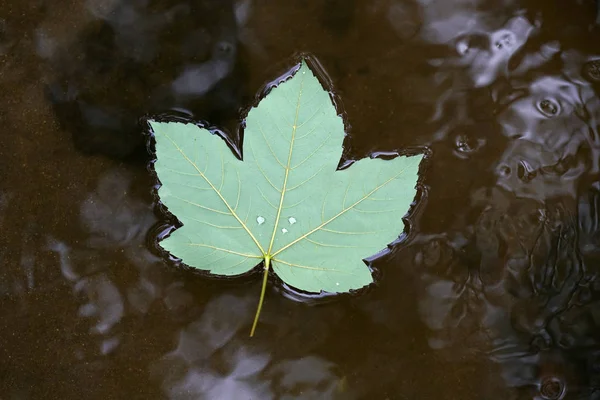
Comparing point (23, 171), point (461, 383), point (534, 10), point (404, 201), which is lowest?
point (461, 383)

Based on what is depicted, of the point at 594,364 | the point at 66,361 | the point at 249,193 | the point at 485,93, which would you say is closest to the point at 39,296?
the point at 66,361

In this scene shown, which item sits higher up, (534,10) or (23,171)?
(23,171)

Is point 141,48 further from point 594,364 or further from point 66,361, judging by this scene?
point 594,364

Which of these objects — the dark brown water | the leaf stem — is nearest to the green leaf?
the leaf stem

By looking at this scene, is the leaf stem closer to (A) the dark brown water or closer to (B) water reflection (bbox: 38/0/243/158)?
(A) the dark brown water

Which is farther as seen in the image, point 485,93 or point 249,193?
point 485,93

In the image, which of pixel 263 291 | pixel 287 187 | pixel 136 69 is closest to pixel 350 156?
pixel 287 187

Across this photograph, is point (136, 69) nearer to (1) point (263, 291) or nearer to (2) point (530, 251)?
(1) point (263, 291)
